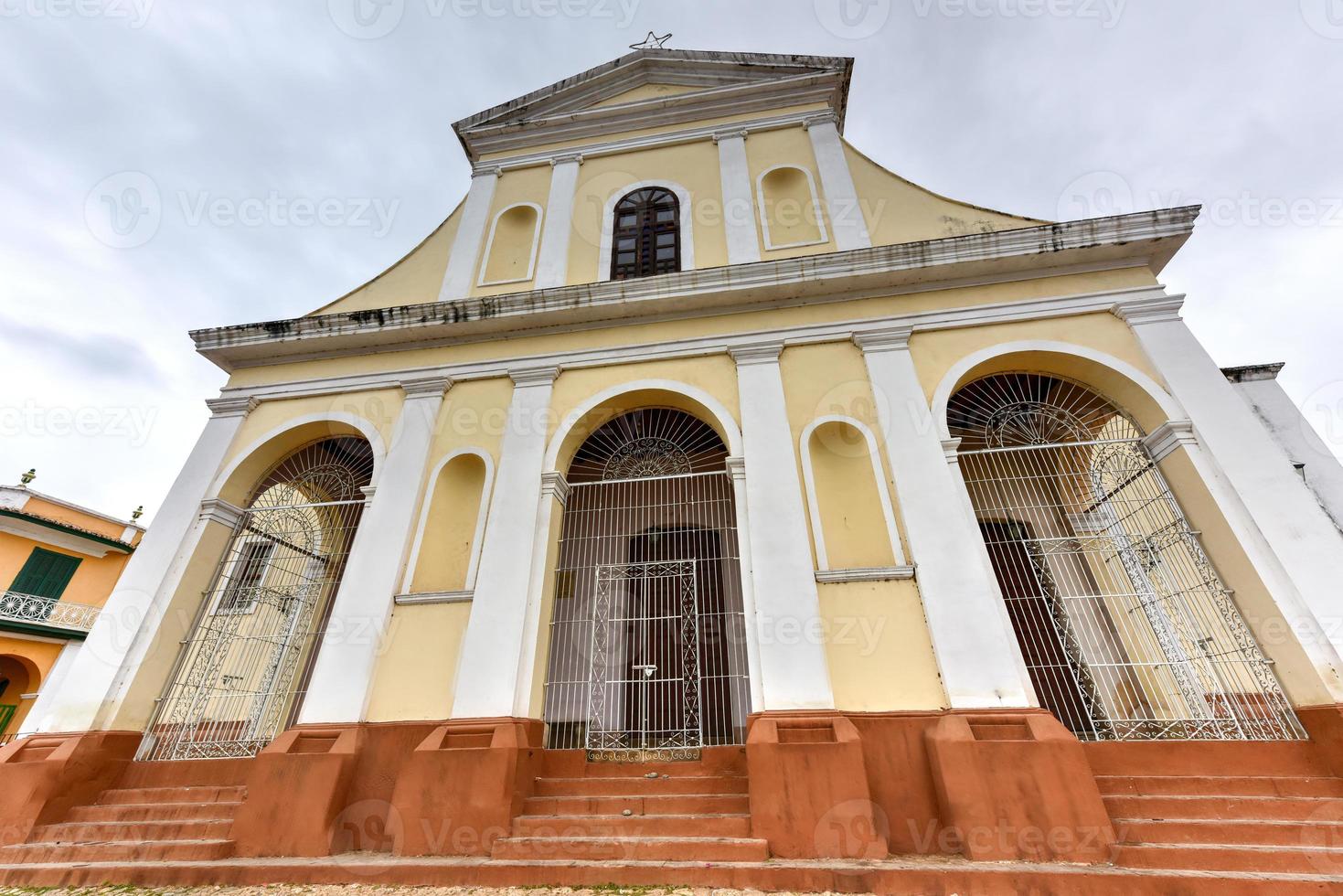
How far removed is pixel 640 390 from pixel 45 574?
580 inches

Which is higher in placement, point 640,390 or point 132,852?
point 640,390

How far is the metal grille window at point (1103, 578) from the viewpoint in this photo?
4711mm

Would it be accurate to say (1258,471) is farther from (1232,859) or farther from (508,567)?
(508,567)

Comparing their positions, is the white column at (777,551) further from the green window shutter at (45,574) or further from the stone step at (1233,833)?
the green window shutter at (45,574)

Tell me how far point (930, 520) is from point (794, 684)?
192 cm

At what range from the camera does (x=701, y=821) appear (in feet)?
13.3

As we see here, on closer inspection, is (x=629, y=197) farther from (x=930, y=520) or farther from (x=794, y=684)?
(x=794, y=684)

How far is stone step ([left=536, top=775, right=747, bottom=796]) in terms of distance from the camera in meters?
4.54

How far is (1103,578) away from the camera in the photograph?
19.6ft

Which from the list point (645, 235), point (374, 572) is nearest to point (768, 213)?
point (645, 235)

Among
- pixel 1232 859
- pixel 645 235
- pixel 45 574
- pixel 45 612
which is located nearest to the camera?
pixel 1232 859

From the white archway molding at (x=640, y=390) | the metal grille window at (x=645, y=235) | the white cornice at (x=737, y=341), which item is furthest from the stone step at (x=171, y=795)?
the metal grille window at (x=645, y=235)

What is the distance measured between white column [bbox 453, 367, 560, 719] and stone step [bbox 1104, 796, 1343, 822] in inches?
184

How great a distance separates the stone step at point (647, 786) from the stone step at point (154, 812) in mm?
2812
